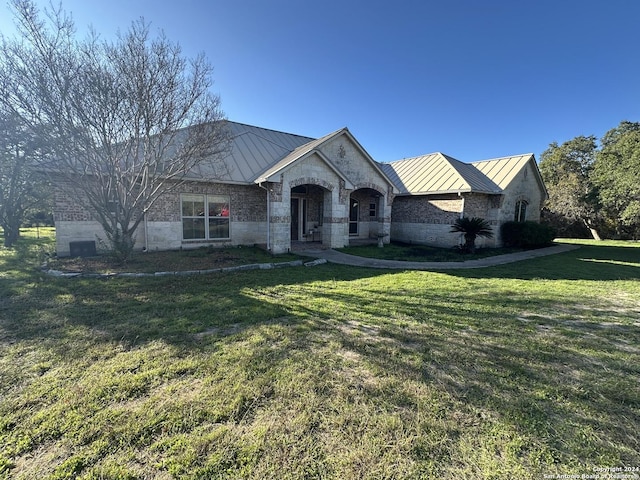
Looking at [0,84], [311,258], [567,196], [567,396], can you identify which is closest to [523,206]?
[567,196]

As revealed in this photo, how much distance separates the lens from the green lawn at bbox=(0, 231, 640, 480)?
2.17 metres

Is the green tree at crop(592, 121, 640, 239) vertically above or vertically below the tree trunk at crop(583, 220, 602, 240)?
above

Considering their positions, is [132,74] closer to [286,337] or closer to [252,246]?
[252,246]

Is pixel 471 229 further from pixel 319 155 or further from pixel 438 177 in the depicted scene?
pixel 319 155

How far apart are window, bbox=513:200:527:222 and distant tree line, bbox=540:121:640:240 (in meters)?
5.35

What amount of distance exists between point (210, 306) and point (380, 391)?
12.5ft

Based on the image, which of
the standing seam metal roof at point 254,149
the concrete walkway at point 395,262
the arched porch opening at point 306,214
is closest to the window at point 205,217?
the standing seam metal roof at point 254,149

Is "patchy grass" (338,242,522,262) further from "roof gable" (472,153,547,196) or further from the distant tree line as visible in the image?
the distant tree line

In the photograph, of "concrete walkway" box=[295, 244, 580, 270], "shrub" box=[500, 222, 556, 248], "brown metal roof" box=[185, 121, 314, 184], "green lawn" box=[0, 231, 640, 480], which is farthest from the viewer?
"shrub" box=[500, 222, 556, 248]

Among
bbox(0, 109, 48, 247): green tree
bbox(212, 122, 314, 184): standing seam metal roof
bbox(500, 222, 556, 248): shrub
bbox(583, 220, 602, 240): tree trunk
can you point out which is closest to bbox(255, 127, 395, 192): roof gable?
bbox(212, 122, 314, 184): standing seam metal roof

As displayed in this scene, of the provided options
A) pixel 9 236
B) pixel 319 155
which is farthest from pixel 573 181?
pixel 9 236

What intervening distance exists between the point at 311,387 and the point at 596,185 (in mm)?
27855

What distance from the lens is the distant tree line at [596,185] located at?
1819 cm

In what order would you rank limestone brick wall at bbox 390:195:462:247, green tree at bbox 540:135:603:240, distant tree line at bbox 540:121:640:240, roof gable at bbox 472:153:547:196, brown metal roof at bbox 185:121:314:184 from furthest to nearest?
1. green tree at bbox 540:135:603:240
2. distant tree line at bbox 540:121:640:240
3. roof gable at bbox 472:153:547:196
4. limestone brick wall at bbox 390:195:462:247
5. brown metal roof at bbox 185:121:314:184
